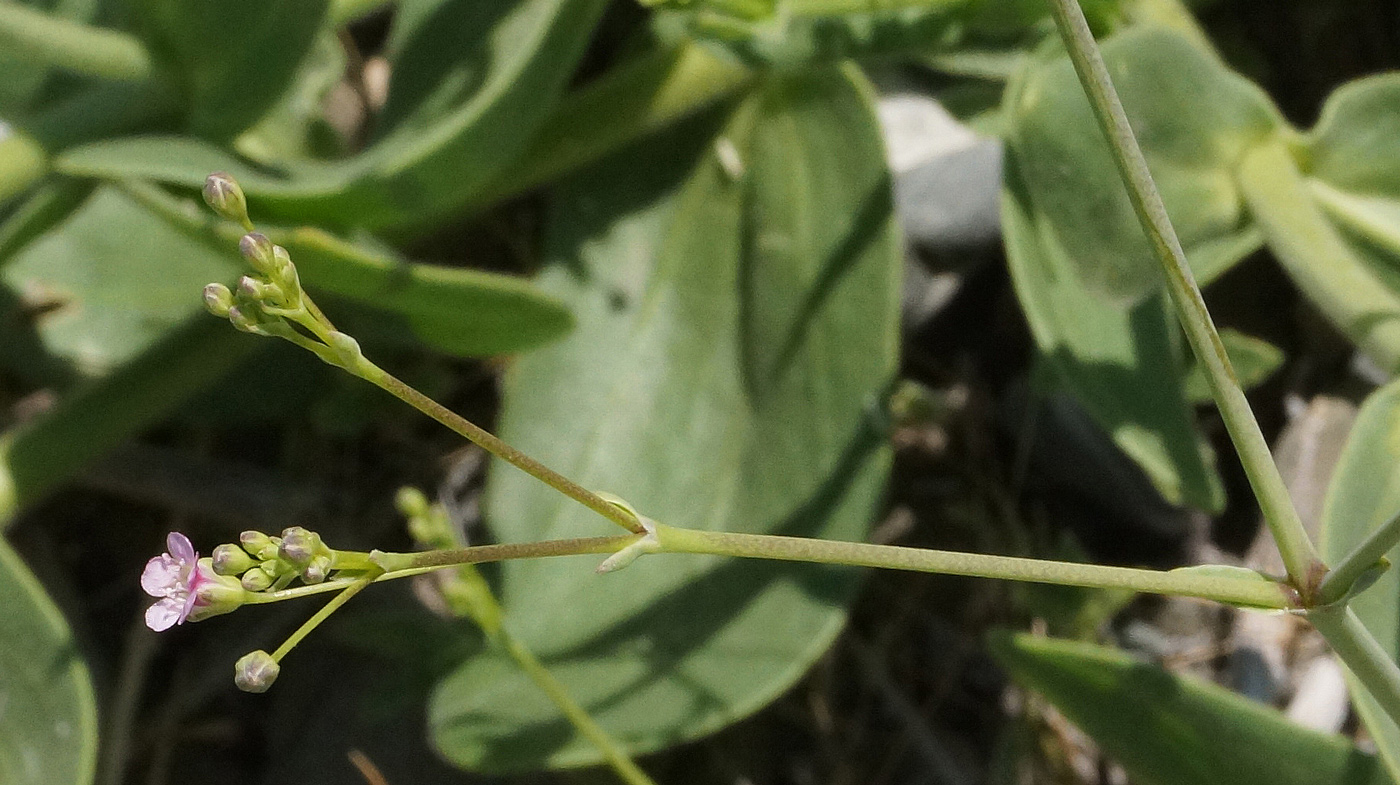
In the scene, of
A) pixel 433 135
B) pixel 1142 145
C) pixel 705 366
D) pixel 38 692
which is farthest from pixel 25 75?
pixel 1142 145

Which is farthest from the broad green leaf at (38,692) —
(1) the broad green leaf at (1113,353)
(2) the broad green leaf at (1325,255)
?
(2) the broad green leaf at (1325,255)

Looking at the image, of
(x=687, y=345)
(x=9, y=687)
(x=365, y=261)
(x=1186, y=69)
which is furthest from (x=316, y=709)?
(x=1186, y=69)

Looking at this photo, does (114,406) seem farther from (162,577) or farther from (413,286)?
(162,577)

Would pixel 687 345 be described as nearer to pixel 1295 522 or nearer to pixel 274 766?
pixel 274 766

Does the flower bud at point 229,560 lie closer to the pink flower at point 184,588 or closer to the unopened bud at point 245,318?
the pink flower at point 184,588

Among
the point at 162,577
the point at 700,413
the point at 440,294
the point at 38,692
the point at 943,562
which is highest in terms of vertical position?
the point at 943,562

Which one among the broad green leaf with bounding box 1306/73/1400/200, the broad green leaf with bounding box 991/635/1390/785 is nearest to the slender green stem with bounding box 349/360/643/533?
the broad green leaf with bounding box 991/635/1390/785
